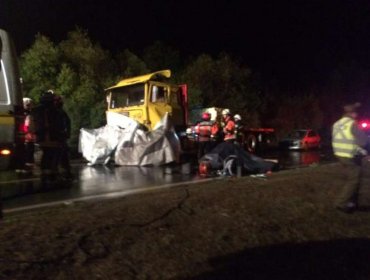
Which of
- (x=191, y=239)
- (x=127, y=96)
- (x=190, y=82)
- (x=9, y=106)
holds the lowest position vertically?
(x=191, y=239)

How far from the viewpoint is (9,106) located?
329 inches

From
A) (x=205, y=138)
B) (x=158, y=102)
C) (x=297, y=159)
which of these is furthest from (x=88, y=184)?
(x=297, y=159)

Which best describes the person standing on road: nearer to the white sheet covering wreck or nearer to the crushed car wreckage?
the crushed car wreckage

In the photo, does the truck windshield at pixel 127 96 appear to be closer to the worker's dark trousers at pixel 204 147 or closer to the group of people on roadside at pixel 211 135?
the group of people on roadside at pixel 211 135

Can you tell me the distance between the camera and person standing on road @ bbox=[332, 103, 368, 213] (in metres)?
8.52

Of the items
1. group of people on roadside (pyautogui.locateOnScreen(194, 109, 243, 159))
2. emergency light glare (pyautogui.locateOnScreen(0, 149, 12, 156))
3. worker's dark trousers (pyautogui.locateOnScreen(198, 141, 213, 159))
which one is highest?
group of people on roadside (pyautogui.locateOnScreen(194, 109, 243, 159))

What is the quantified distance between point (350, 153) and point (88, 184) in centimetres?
532

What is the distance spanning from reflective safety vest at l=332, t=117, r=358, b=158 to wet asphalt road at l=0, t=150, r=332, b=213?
3662mm

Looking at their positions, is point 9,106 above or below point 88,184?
above

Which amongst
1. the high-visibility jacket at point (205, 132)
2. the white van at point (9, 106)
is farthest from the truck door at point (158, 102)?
the white van at point (9, 106)

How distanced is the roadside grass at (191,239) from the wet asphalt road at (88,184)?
1.21 metres

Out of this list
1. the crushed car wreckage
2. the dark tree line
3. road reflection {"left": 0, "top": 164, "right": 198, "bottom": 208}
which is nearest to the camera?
road reflection {"left": 0, "top": 164, "right": 198, "bottom": 208}

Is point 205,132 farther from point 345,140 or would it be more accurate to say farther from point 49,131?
point 345,140

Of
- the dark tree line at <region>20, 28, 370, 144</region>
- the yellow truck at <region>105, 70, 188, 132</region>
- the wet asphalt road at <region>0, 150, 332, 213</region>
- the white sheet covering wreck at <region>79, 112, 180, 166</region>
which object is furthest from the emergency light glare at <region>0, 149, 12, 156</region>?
the dark tree line at <region>20, 28, 370, 144</region>
